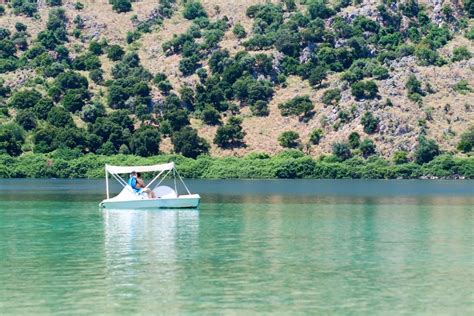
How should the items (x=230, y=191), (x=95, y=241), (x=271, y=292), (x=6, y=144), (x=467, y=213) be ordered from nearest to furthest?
(x=271, y=292) < (x=95, y=241) < (x=467, y=213) < (x=230, y=191) < (x=6, y=144)

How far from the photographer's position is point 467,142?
166 metres

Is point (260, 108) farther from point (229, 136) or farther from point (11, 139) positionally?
point (11, 139)

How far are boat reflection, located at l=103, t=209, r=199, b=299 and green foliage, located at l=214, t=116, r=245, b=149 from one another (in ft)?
301

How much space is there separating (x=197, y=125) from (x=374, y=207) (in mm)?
94615

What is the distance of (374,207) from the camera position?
87000mm

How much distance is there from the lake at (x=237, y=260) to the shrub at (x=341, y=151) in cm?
8190

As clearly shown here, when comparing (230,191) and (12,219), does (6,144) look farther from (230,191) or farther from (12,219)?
(12,219)

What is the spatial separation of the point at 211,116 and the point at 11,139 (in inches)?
1207

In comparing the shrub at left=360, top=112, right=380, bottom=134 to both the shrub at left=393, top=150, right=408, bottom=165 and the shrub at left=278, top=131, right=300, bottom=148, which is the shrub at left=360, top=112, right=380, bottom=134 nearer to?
the shrub at left=393, top=150, right=408, bottom=165

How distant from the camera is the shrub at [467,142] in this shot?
6526 inches

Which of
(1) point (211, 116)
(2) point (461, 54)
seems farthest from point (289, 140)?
(2) point (461, 54)

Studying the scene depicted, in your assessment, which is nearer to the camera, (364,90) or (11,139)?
(11,139)

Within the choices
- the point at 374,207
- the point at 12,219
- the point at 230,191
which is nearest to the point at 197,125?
the point at 230,191

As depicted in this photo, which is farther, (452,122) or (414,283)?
(452,122)
